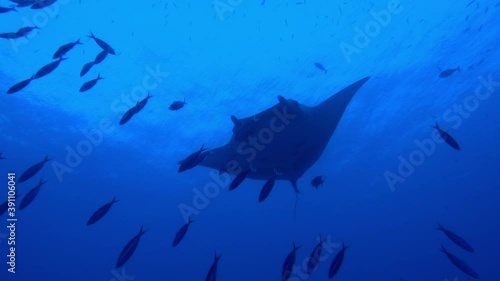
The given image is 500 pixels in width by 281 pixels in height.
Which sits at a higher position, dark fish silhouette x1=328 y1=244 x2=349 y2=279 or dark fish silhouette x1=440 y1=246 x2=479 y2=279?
dark fish silhouette x1=328 y1=244 x2=349 y2=279

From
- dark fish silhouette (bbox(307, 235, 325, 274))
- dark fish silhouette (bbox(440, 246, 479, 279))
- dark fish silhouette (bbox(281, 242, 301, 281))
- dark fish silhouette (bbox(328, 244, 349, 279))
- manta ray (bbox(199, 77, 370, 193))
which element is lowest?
dark fish silhouette (bbox(440, 246, 479, 279))

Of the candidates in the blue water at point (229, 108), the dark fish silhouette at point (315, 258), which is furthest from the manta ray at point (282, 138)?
the blue water at point (229, 108)

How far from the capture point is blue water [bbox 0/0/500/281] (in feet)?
50.3

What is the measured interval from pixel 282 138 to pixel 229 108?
14.1 meters

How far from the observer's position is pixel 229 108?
20625 mm

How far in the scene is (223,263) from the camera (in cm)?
6594

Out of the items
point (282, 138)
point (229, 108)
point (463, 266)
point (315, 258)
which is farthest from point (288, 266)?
point (229, 108)

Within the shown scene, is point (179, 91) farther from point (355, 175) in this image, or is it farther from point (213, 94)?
point (355, 175)

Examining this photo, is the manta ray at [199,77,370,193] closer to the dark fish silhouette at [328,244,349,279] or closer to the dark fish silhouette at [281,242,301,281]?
the dark fish silhouette at [281,242,301,281]

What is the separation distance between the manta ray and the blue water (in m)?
9.11

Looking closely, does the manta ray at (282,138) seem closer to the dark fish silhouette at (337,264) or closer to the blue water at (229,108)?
the dark fish silhouette at (337,264)

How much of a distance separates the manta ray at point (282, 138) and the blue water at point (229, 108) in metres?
9.11

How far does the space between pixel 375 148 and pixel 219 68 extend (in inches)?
729

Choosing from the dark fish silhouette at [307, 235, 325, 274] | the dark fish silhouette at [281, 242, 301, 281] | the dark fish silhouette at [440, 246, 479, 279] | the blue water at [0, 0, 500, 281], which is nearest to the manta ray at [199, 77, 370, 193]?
the dark fish silhouette at [281, 242, 301, 281]
